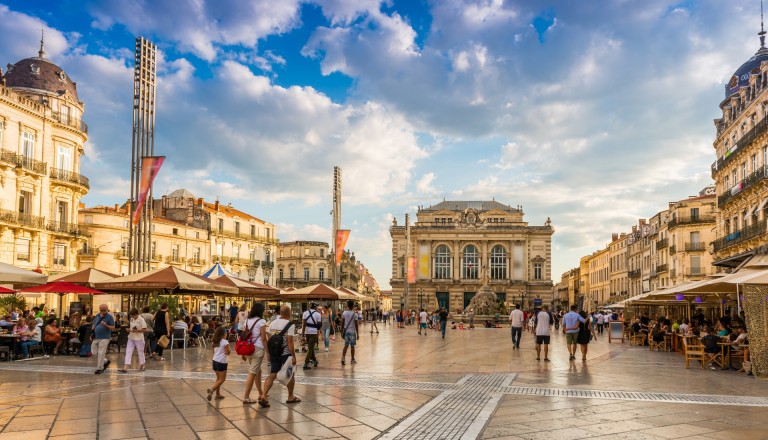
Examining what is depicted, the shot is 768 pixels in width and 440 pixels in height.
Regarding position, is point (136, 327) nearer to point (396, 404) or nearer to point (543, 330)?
point (396, 404)

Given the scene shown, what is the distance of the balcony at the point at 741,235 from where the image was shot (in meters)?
31.2

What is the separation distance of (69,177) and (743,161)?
125 feet

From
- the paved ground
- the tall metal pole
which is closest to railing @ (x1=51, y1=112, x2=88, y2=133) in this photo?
the tall metal pole

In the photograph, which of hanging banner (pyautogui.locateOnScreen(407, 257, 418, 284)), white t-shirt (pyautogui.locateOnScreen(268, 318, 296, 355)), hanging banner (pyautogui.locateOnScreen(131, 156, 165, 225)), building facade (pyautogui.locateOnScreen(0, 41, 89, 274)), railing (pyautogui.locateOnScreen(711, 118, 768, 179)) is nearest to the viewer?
white t-shirt (pyautogui.locateOnScreen(268, 318, 296, 355))

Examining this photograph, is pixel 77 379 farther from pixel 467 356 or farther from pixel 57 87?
pixel 57 87

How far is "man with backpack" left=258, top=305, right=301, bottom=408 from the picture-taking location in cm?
938

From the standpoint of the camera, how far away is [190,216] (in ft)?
219

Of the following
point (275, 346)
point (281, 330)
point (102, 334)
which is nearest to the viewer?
point (275, 346)

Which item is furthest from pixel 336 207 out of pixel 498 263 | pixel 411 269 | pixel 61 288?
pixel 498 263

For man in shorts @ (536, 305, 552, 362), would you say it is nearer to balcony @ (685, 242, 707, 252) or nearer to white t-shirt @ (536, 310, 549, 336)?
white t-shirt @ (536, 310, 549, 336)

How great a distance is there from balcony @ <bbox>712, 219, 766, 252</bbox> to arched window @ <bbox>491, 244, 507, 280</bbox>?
47.8m

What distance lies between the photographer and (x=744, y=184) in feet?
111

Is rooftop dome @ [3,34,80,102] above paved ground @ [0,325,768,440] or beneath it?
above

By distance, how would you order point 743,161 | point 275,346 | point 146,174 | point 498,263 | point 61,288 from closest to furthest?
1. point 275,346
2. point 61,288
3. point 146,174
4. point 743,161
5. point 498,263
